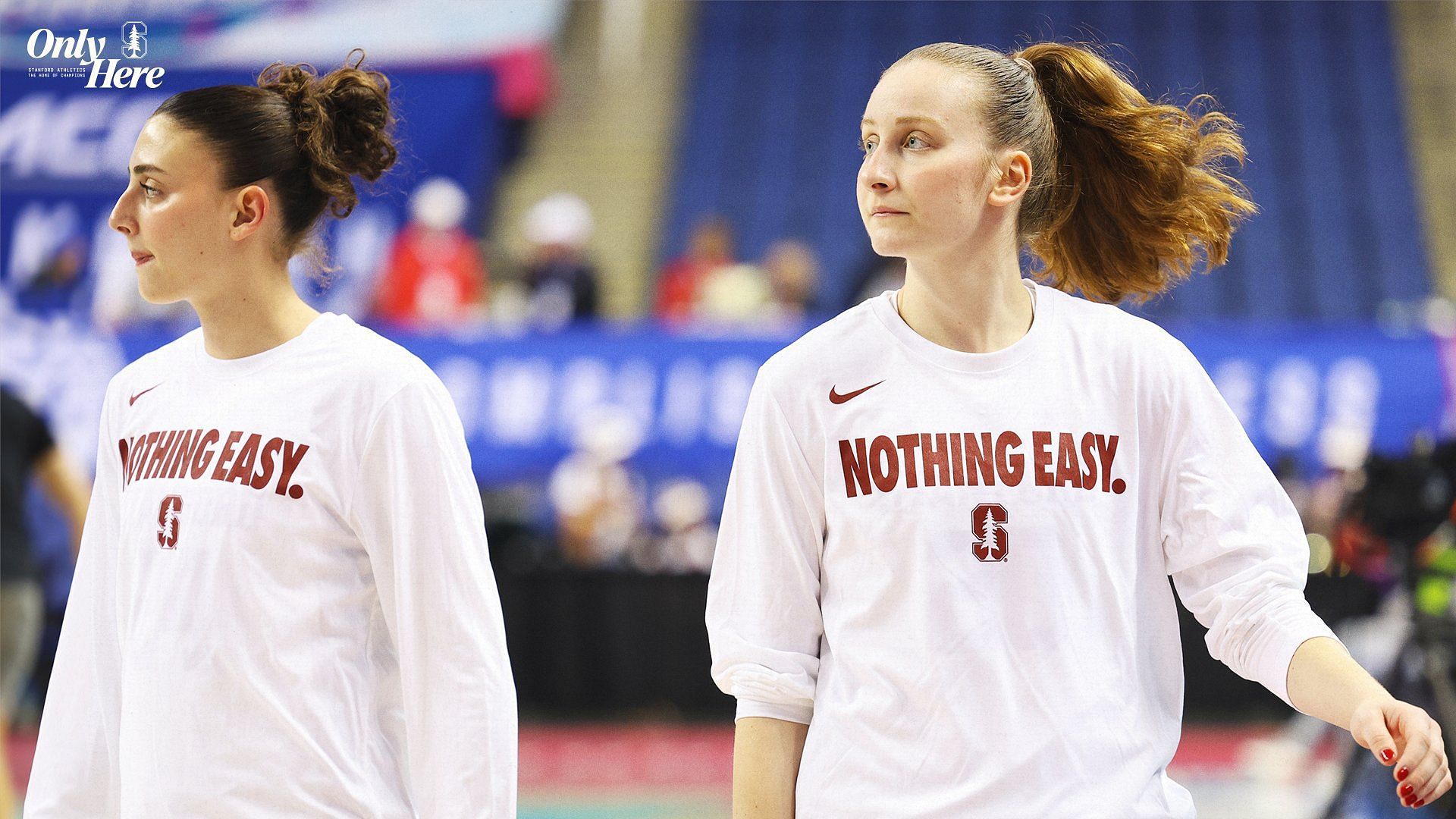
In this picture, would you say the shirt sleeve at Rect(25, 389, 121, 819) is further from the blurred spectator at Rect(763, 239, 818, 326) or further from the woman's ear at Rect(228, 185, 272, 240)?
the blurred spectator at Rect(763, 239, 818, 326)

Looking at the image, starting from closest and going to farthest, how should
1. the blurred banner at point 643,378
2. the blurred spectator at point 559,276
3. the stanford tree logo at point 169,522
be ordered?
the stanford tree logo at point 169,522
the blurred banner at point 643,378
the blurred spectator at point 559,276

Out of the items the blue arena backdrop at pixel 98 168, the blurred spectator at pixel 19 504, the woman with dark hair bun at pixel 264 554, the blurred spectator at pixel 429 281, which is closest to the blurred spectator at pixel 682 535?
the blurred spectator at pixel 429 281

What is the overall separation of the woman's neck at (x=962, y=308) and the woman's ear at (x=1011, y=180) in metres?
0.10

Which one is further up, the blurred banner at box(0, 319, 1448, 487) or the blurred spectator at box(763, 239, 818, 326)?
the blurred spectator at box(763, 239, 818, 326)

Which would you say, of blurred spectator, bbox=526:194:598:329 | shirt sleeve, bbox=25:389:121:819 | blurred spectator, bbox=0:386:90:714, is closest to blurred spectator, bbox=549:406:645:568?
blurred spectator, bbox=526:194:598:329

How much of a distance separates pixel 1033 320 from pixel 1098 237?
266 millimetres

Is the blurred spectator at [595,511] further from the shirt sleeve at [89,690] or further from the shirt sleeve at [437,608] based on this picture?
the shirt sleeve at [437,608]

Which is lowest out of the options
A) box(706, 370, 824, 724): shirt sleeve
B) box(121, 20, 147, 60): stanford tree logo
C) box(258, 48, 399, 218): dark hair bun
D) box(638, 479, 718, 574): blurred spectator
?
box(638, 479, 718, 574): blurred spectator

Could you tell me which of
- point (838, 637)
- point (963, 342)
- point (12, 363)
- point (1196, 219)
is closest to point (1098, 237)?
point (1196, 219)

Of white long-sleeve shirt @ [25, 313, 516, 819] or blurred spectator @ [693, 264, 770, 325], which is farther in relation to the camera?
blurred spectator @ [693, 264, 770, 325]

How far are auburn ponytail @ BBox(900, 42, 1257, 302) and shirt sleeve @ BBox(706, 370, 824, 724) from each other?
525 millimetres

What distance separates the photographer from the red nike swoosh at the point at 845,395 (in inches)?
91.7

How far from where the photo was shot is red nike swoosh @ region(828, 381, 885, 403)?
233 centimetres

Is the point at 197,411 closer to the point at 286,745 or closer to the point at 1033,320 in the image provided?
the point at 286,745
